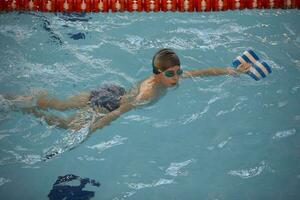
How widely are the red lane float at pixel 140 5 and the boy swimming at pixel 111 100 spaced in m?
1.26

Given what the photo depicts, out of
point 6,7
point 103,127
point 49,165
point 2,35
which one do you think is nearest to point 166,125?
point 103,127

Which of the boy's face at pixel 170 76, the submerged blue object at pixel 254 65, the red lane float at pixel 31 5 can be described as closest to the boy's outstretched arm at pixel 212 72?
the submerged blue object at pixel 254 65

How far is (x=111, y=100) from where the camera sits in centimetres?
404

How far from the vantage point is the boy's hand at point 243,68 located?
4.33 metres

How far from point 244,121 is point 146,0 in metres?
2.19

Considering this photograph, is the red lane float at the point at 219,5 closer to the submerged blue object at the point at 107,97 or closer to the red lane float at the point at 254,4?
the red lane float at the point at 254,4

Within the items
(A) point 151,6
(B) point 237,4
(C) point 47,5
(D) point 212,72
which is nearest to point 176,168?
(D) point 212,72

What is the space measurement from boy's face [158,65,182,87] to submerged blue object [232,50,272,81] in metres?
0.79

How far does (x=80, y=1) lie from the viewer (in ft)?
17.0

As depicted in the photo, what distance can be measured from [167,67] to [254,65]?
3.45 feet

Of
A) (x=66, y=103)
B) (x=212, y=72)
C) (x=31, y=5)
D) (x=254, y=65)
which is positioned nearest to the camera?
(x=66, y=103)

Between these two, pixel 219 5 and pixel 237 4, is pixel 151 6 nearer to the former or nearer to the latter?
pixel 219 5

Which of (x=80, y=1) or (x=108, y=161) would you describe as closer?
(x=108, y=161)

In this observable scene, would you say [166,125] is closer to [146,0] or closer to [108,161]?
[108,161]
